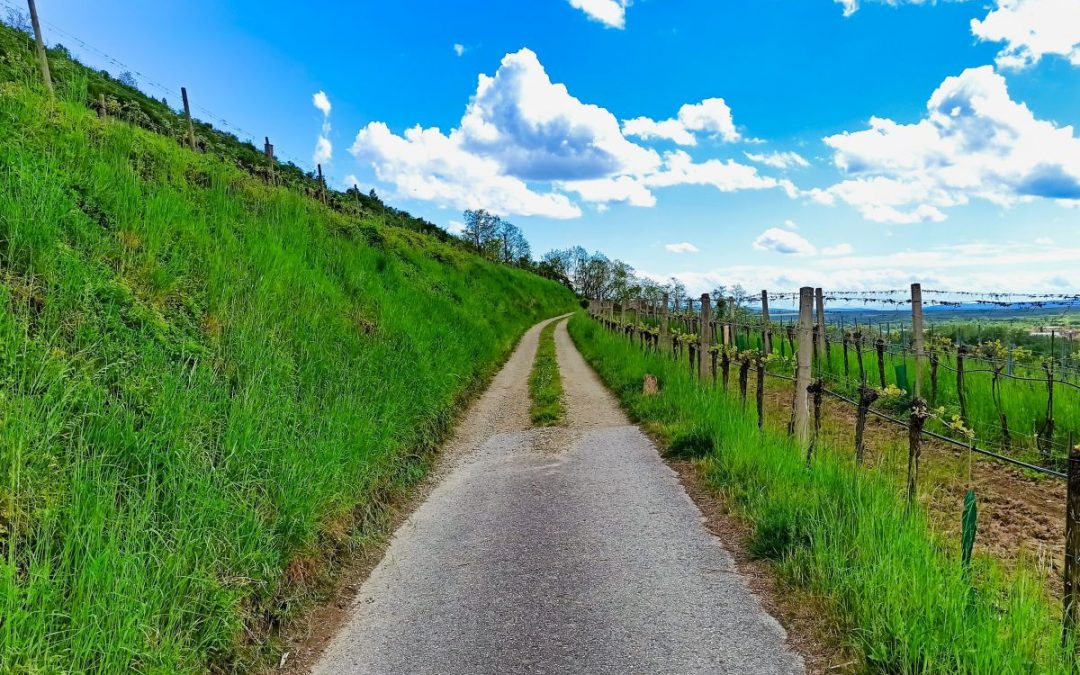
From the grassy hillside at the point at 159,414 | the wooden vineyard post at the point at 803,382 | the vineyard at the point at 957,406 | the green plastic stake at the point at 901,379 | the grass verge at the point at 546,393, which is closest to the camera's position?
the grassy hillside at the point at 159,414

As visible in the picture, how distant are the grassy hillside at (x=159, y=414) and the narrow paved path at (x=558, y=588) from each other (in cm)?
69

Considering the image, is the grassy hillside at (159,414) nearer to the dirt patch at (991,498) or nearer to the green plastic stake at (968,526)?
the green plastic stake at (968,526)

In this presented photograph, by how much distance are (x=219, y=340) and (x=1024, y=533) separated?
8.10 meters

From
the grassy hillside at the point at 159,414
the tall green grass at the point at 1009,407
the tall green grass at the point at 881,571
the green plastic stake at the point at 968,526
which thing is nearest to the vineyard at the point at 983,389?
the tall green grass at the point at 1009,407

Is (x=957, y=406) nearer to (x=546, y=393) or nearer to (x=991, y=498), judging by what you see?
(x=991, y=498)

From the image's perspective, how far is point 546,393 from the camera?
12.5m

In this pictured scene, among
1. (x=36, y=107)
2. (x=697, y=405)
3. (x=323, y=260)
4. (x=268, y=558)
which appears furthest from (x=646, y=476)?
(x=36, y=107)

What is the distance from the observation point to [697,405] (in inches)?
350

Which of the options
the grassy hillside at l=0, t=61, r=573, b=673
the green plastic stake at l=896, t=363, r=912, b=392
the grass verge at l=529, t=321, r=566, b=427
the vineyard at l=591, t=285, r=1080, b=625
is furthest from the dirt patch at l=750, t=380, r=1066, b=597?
the grassy hillside at l=0, t=61, r=573, b=673

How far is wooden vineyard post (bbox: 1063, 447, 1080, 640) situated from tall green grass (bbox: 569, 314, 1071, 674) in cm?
13

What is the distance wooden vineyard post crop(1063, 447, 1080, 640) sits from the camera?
2.93m

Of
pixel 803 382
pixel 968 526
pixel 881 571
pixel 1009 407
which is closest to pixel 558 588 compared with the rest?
pixel 881 571

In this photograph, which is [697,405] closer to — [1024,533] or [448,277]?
[1024,533]

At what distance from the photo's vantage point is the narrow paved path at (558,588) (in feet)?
11.1
